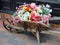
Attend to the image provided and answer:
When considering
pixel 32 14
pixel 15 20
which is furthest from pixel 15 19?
pixel 32 14

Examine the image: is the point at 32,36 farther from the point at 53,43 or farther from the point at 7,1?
the point at 7,1

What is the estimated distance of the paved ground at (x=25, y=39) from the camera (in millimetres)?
2102

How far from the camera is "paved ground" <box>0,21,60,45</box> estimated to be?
6.90 ft

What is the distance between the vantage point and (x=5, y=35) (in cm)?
231

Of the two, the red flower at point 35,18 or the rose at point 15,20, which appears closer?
the red flower at point 35,18

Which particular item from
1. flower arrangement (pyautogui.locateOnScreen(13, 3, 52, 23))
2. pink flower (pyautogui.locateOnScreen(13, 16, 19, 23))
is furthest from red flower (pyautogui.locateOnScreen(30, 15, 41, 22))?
pink flower (pyautogui.locateOnScreen(13, 16, 19, 23))

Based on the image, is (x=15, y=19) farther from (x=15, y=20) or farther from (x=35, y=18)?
(x=35, y=18)

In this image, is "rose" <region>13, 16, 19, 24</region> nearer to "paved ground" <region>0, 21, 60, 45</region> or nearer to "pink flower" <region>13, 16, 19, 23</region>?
"pink flower" <region>13, 16, 19, 23</region>

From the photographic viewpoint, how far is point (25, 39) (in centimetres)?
216

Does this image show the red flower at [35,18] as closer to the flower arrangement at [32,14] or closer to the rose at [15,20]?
the flower arrangement at [32,14]

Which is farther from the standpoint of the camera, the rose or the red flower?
the rose

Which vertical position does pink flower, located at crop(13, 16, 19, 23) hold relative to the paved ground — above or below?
above

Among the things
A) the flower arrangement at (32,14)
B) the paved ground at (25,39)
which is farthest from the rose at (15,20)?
the paved ground at (25,39)

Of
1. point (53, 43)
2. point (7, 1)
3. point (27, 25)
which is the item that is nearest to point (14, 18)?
point (27, 25)
